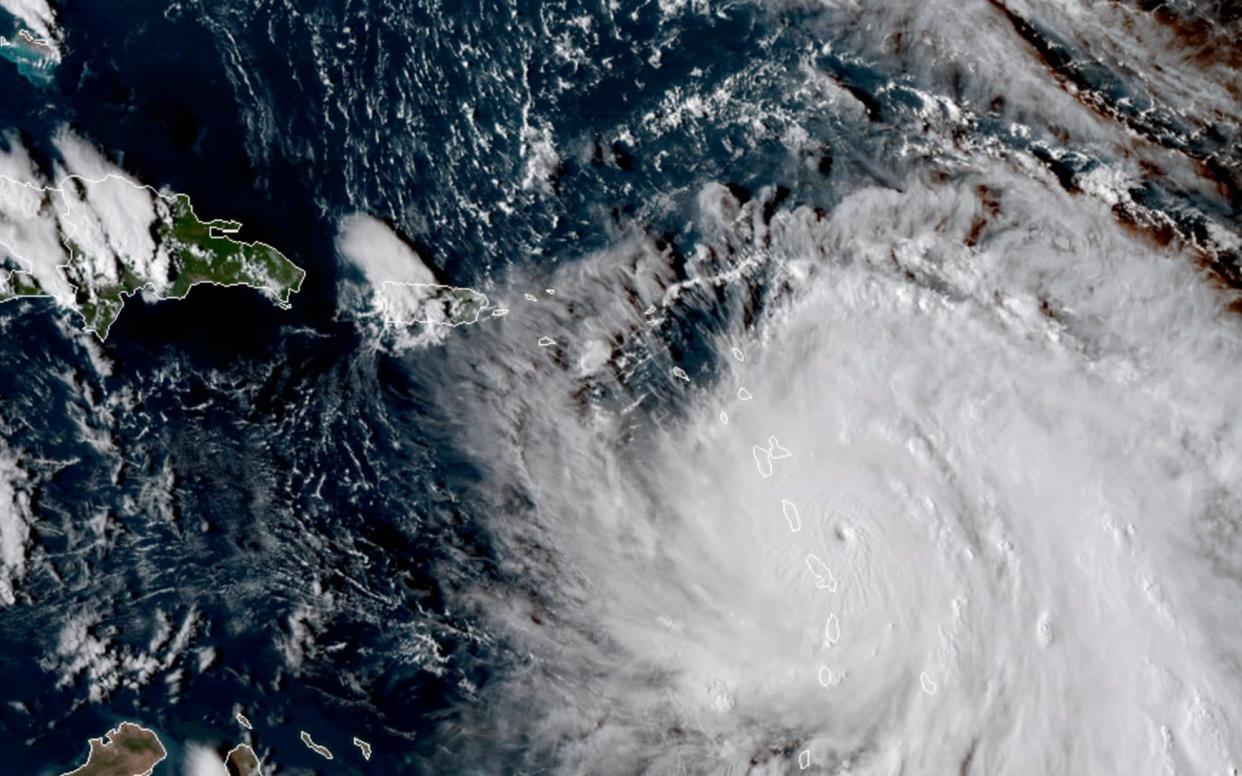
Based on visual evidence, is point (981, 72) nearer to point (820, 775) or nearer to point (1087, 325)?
point (1087, 325)

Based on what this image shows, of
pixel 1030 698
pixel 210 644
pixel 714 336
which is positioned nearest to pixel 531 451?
pixel 714 336

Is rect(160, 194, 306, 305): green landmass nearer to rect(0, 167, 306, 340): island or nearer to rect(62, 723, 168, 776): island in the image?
rect(0, 167, 306, 340): island

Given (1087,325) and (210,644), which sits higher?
(1087,325)

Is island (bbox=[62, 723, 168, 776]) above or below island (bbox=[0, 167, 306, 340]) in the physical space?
below

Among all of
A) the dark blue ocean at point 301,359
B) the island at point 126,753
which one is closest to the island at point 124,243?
the dark blue ocean at point 301,359

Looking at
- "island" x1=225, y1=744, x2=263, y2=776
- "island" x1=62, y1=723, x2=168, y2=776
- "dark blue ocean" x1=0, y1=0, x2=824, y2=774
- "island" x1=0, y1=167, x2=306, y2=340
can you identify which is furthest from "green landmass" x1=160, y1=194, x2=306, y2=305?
"island" x1=62, y1=723, x2=168, y2=776

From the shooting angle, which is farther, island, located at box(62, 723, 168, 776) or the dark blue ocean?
island, located at box(62, 723, 168, 776)

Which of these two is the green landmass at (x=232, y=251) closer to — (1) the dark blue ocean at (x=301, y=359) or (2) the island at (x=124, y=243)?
(2) the island at (x=124, y=243)

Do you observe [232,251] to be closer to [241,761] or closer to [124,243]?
[124,243]
